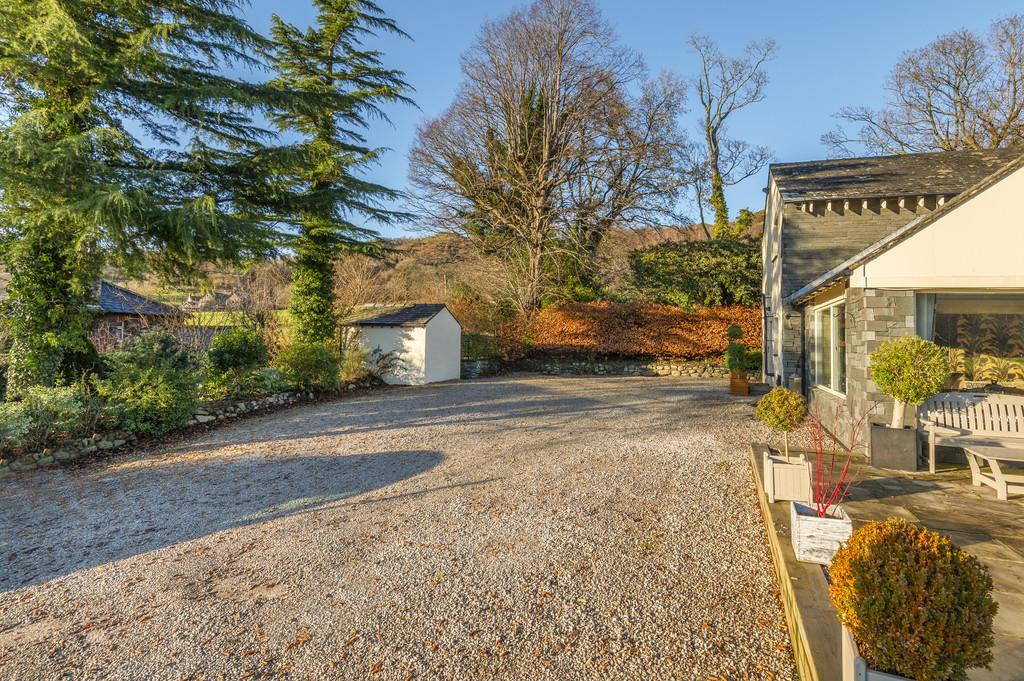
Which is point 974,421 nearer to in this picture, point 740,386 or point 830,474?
point 830,474

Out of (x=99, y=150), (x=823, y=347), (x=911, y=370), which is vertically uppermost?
(x=99, y=150)

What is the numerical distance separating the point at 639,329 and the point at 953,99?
52.2ft

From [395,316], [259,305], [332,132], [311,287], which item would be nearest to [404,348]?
[395,316]

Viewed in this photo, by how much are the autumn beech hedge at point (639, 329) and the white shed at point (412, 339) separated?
14.6ft

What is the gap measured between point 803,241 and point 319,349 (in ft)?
39.3

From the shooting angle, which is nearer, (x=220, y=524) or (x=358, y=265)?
(x=220, y=524)

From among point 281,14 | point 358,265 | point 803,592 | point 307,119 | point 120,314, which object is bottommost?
point 803,592

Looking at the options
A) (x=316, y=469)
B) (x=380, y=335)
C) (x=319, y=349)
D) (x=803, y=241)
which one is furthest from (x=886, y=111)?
(x=316, y=469)

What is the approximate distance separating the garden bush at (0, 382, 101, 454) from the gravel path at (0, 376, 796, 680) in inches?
33.4

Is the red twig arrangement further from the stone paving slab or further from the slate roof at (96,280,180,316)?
the slate roof at (96,280,180,316)

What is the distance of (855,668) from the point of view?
1.83 metres

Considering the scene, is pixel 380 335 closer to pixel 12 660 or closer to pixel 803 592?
pixel 12 660

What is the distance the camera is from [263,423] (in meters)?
9.10

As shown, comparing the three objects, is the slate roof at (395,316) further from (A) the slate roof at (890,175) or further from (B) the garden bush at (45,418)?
(A) the slate roof at (890,175)
